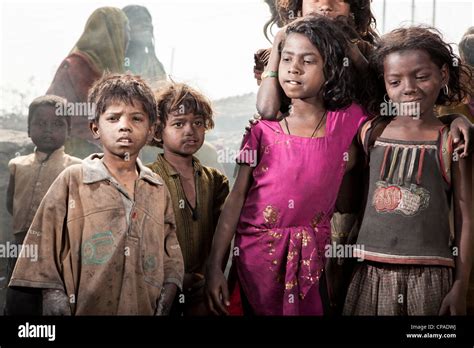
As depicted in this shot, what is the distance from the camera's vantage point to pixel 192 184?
2754 millimetres

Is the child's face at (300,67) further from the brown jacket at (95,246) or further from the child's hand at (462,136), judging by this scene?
the brown jacket at (95,246)

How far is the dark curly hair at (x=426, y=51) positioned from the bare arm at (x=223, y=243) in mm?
565

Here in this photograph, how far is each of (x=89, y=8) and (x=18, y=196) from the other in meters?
0.79

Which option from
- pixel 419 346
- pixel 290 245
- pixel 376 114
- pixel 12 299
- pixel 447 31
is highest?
pixel 447 31

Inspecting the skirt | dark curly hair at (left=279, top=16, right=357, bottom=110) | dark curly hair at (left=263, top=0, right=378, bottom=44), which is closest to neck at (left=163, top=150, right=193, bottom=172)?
dark curly hair at (left=279, top=16, right=357, bottom=110)

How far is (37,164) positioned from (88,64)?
441 mm

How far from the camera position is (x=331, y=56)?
2.63m

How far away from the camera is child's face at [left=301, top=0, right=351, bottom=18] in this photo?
9.10ft

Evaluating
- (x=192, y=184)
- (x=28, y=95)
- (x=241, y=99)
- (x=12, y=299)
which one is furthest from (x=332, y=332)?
(x=28, y=95)

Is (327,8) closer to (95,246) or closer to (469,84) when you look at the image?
(469,84)

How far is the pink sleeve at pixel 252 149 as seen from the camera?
2709mm

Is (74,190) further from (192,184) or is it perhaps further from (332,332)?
(332,332)

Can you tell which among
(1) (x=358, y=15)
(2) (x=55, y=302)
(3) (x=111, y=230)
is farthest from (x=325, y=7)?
(2) (x=55, y=302)

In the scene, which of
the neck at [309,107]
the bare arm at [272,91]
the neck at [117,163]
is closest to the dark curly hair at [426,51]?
the neck at [309,107]
